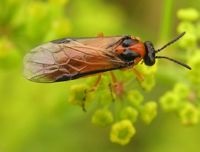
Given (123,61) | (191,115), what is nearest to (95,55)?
(123,61)

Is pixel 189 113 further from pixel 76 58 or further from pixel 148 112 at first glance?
pixel 76 58

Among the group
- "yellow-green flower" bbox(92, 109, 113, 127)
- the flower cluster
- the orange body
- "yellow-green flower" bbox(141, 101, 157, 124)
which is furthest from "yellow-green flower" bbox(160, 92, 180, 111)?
"yellow-green flower" bbox(92, 109, 113, 127)

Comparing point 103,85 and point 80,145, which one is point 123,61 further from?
point 80,145

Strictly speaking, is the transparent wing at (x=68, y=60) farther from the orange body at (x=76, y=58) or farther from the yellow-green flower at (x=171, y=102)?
the yellow-green flower at (x=171, y=102)

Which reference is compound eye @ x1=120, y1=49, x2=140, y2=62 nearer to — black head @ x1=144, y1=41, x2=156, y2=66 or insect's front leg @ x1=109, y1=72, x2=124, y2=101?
black head @ x1=144, y1=41, x2=156, y2=66

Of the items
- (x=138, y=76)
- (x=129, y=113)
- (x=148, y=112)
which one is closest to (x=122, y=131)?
(x=129, y=113)

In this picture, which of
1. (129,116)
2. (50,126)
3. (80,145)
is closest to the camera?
(129,116)
